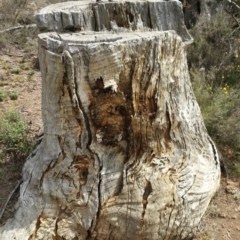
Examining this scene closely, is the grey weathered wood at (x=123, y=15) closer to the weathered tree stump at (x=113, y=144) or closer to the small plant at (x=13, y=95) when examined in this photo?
the weathered tree stump at (x=113, y=144)

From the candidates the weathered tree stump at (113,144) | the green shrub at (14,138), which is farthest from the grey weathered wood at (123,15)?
the green shrub at (14,138)

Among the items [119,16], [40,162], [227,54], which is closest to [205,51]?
[227,54]

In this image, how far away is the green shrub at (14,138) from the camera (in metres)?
4.12

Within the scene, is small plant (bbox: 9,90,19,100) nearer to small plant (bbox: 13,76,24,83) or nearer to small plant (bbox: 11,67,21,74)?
small plant (bbox: 13,76,24,83)

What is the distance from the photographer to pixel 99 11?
11.1ft

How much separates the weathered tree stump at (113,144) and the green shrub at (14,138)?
0.90 meters

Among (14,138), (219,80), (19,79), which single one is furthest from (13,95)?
(219,80)

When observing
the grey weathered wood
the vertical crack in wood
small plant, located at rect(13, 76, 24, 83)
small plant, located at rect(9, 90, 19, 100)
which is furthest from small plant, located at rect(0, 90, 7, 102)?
the vertical crack in wood

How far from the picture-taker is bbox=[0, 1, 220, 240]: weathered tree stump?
9.02 feet

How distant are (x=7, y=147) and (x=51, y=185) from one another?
1.36 m

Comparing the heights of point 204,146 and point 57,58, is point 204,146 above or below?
below

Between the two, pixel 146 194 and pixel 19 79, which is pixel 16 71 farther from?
pixel 146 194

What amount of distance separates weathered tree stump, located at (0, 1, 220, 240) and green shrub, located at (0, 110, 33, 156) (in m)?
0.90

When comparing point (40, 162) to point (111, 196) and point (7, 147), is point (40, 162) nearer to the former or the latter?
point (111, 196)
